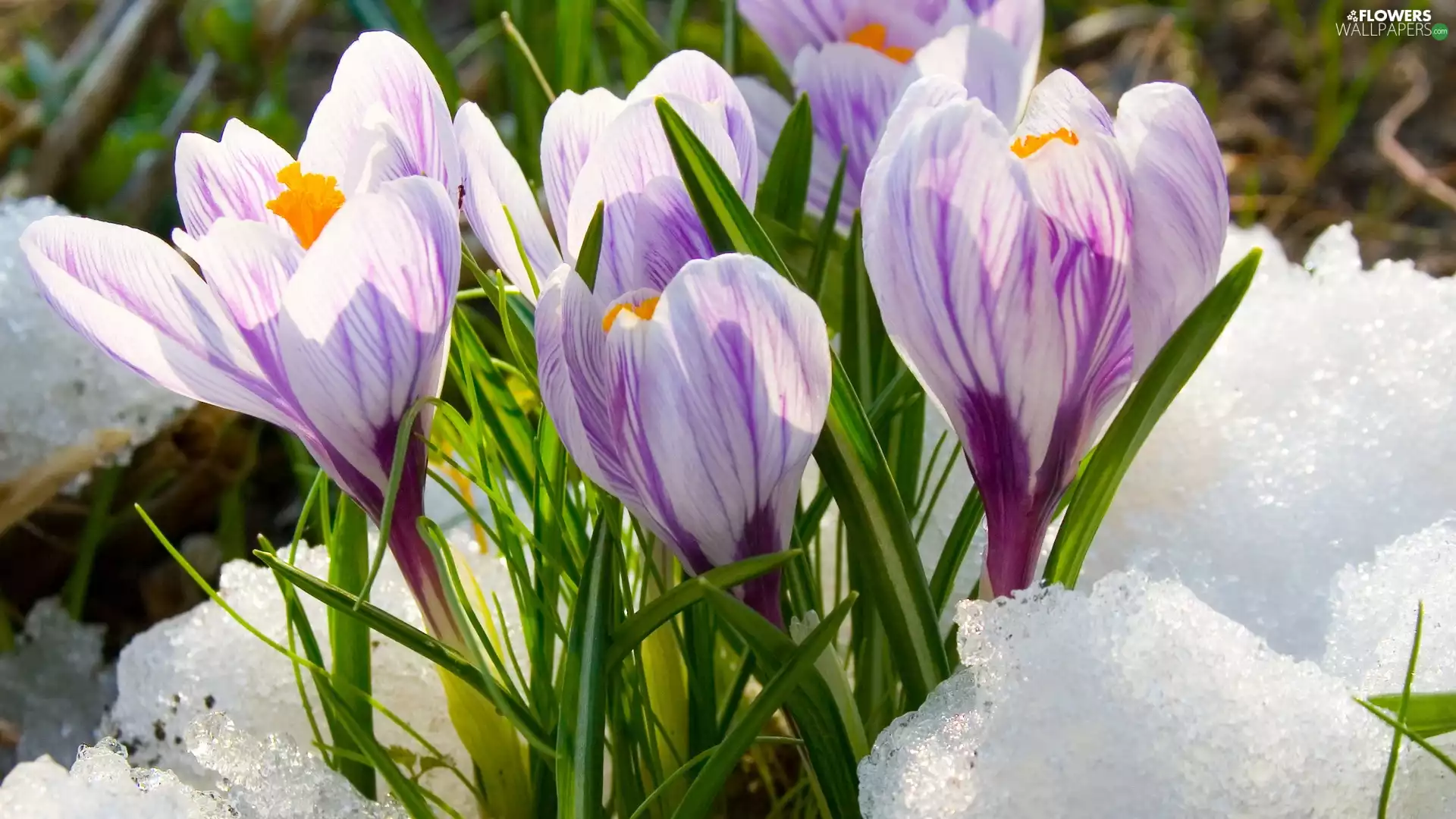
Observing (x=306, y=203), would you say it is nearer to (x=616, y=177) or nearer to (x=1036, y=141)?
(x=616, y=177)


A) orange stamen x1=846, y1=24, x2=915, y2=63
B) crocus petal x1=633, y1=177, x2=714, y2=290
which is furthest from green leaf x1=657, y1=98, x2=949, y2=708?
orange stamen x1=846, y1=24, x2=915, y2=63

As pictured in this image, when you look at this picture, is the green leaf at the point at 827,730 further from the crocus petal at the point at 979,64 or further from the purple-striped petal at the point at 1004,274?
the crocus petal at the point at 979,64

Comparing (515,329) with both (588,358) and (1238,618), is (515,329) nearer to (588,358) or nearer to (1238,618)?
(588,358)

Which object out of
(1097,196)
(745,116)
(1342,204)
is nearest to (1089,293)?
(1097,196)

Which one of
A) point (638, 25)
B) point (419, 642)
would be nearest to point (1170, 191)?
point (419, 642)

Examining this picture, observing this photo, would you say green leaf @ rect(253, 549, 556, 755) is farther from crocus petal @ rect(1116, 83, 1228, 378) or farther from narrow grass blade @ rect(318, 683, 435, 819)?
crocus petal @ rect(1116, 83, 1228, 378)

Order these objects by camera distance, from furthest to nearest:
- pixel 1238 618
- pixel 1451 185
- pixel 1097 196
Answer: pixel 1451 185, pixel 1238 618, pixel 1097 196
